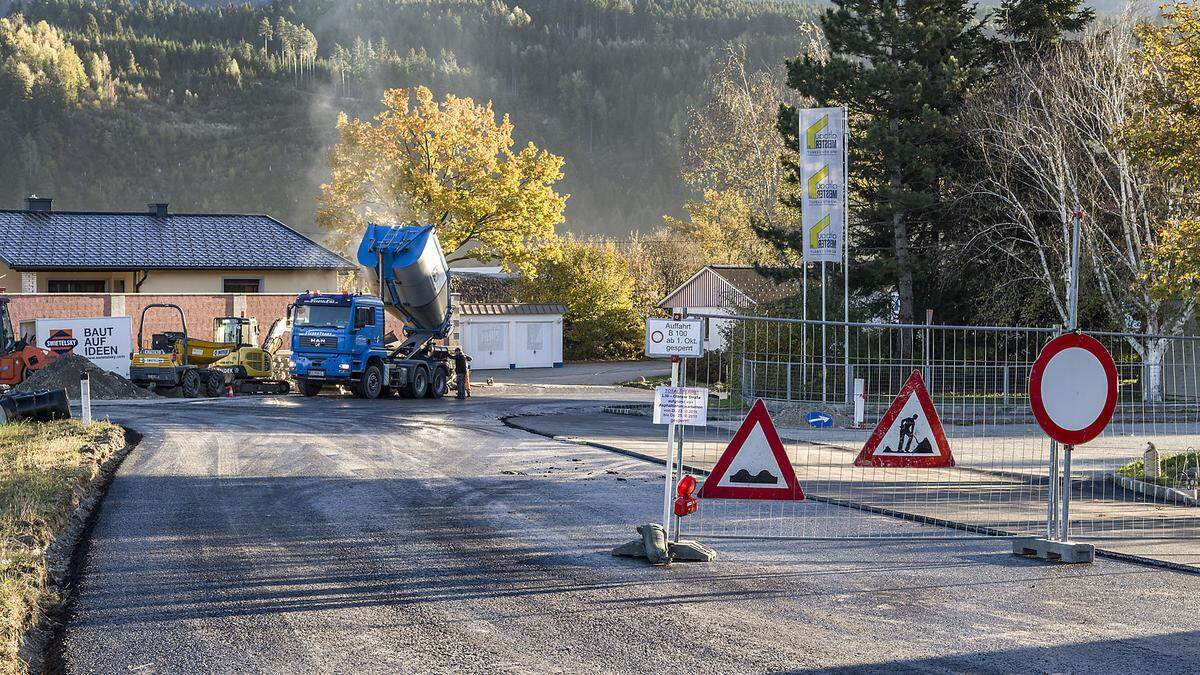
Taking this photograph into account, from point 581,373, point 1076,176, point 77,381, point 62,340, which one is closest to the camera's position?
point 1076,176

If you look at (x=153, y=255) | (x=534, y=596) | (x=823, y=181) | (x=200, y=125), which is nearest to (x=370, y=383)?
(x=823, y=181)

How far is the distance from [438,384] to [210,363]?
684 centimetres

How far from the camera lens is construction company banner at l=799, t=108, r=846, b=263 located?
2956cm

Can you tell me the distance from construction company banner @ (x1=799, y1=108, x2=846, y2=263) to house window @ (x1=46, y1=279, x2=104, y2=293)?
34000 mm

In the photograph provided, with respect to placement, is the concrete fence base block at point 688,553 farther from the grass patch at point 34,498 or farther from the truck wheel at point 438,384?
the truck wheel at point 438,384

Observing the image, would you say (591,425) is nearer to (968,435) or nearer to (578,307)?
(968,435)

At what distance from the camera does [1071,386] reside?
10.3 meters

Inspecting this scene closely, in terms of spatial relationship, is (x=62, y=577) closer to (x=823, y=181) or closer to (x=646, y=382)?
(x=823, y=181)

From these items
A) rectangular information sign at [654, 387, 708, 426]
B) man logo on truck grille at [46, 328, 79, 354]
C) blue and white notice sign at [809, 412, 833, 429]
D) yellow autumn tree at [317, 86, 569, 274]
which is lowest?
blue and white notice sign at [809, 412, 833, 429]

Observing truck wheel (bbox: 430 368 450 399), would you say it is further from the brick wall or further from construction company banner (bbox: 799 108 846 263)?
construction company banner (bbox: 799 108 846 263)

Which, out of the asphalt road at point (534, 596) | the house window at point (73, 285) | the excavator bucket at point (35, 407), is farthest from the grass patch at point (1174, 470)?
the house window at point (73, 285)

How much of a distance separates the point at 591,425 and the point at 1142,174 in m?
15.8

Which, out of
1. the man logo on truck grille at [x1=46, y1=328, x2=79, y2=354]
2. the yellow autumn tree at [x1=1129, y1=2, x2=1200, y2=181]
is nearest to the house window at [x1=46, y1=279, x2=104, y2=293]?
the man logo on truck grille at [x1=46, y1=328, x2=79, y2=354]

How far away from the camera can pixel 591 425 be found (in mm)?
25750
